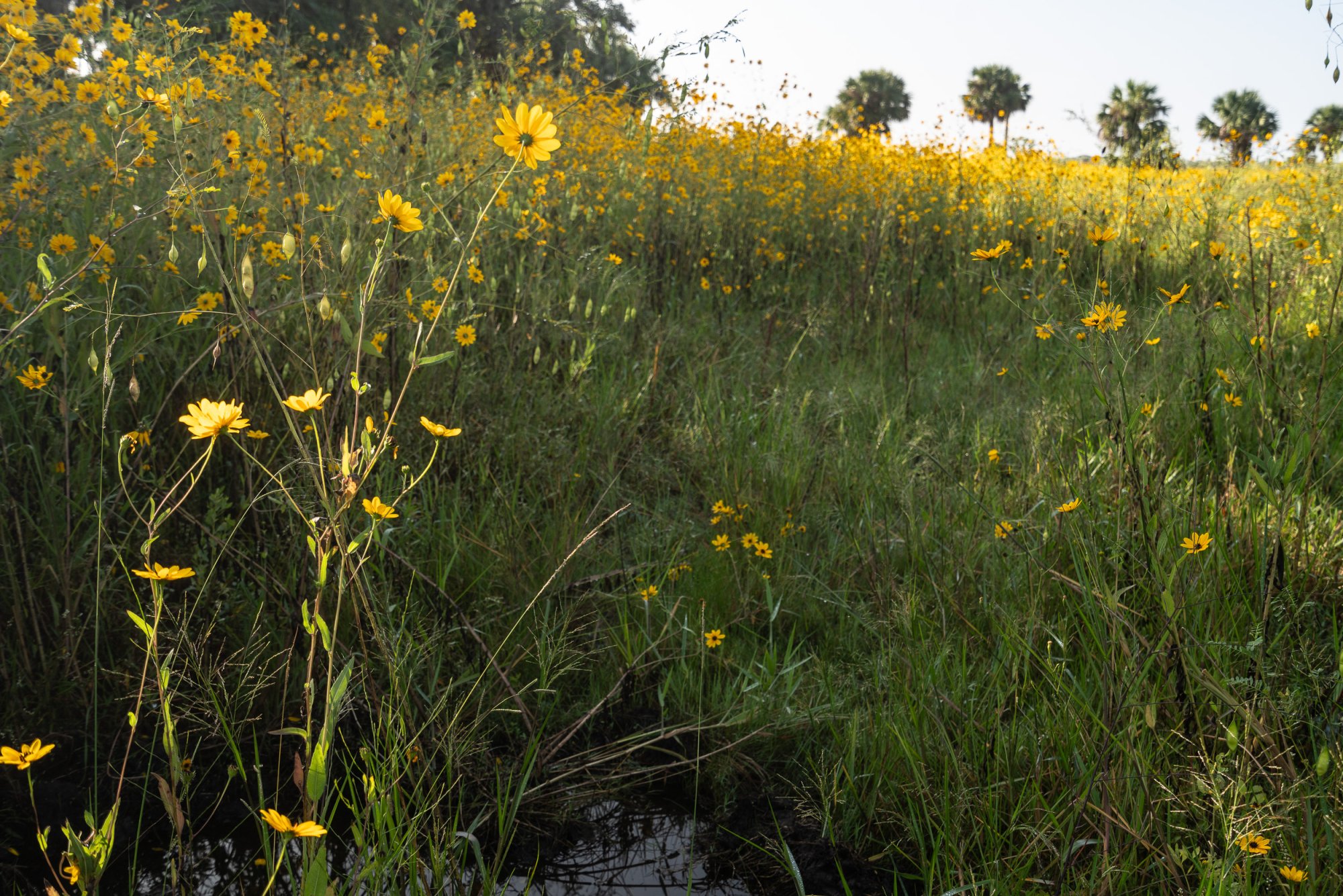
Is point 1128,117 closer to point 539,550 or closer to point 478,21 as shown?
point 539,550

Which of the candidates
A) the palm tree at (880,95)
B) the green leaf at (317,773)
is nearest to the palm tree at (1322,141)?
the green leaf at (317,773)

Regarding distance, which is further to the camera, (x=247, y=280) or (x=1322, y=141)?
(x=1322, y=141)

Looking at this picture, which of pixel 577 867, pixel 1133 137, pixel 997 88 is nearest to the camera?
pixel 577 867

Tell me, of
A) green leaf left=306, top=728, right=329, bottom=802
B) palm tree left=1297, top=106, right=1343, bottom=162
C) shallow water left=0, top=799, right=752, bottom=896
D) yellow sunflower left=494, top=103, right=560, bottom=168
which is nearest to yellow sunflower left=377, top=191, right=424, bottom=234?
yellow sunflower left=494, top=103, right=560, bottom=168

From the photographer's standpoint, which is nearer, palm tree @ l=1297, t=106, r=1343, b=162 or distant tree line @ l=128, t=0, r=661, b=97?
distant tree line @ l=128, t=0, r=661, b=97

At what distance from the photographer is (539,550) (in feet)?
6.89

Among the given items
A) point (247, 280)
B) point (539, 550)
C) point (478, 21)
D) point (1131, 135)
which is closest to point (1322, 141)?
point (1131, 135)

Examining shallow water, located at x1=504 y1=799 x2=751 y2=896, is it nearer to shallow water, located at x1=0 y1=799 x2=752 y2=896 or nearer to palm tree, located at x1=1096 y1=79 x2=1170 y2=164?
shallow water, located at x1=0 y1=799 x2=752 y2=896

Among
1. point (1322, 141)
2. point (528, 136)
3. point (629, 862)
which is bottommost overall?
point (629, 862)

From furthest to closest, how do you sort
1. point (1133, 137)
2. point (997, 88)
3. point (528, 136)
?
1. point (997, 88)
2. point (1133, 137)
3. point (528, 136)

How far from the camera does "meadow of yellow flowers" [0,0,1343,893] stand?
4.01 ft

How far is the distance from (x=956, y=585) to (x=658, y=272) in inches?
105

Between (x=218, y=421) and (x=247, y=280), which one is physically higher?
(x=247, y=280)

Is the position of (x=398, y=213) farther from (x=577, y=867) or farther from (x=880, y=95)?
(x=880, y=95)
